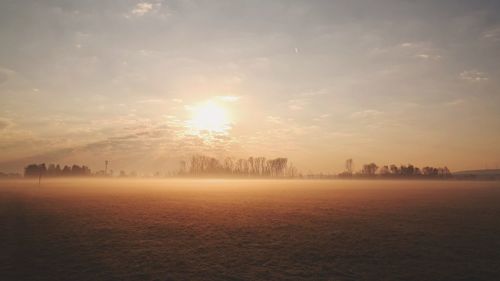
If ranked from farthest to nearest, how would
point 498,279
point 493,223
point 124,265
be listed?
point 493,223
point 124,265
point 498,279

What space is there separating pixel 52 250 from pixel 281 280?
1551 centimetres

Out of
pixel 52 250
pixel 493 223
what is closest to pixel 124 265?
pixel 52 250

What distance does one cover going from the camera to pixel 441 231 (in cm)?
2670

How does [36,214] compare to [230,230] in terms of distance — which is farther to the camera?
[36,214]

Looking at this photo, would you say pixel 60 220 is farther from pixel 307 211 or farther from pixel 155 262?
pixel 307 211

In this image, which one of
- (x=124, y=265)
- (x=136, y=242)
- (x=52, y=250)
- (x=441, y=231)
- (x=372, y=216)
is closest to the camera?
(x=124, y=265)

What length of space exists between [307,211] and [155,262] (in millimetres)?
24328

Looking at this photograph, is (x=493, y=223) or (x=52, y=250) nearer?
(x=52, y=250)

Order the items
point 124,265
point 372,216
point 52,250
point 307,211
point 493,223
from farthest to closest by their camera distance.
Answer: point 307,211 → point 372,216 → point 493,223 → point 52,250 → point 124,265

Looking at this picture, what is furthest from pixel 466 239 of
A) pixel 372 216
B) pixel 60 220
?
pixel 60 220

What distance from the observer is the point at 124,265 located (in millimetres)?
18172

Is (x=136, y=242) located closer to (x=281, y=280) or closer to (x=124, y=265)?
(x=124, y=265)

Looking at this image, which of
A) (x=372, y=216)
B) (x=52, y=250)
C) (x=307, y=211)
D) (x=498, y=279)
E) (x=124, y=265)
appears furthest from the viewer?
(x=307, y=211)

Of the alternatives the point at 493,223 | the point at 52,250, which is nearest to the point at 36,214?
the point at 52,250
